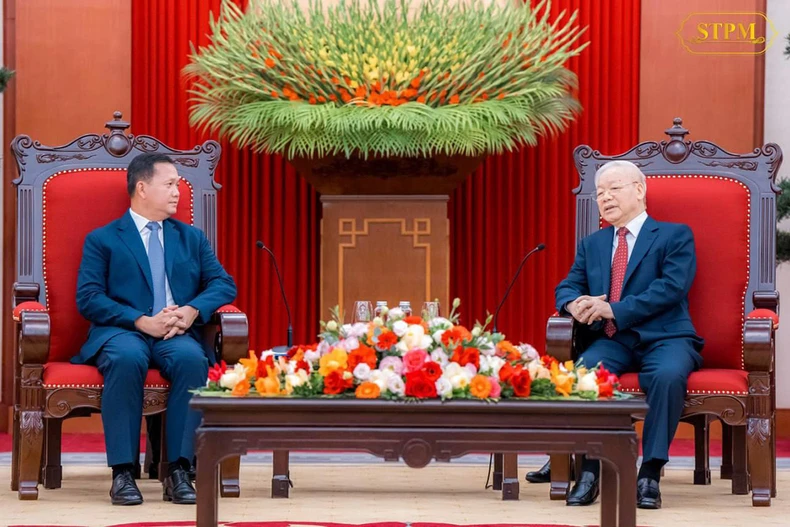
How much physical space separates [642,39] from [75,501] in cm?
300

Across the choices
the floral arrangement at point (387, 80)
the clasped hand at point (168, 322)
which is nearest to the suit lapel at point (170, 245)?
the clasped hand at point (168, 322)

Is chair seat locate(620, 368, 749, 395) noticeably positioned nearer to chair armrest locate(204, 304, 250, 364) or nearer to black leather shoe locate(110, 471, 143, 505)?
chair armrest locate(204, 304, 250, 364)

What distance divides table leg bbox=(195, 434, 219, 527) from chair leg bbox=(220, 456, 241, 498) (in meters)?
1.02

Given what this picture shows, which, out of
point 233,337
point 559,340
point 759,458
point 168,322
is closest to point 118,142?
point 168,322

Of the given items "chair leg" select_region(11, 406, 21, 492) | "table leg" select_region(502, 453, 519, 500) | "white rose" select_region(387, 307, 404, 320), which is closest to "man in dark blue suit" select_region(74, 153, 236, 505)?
"chair leg" select_region(11, 406, 21, 492)

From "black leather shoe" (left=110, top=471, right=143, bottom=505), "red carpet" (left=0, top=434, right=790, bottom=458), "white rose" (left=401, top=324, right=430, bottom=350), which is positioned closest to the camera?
"white rose" (left=401, top=324, right=430, bottom=350)

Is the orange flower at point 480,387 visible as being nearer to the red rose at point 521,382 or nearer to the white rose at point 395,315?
the red rose at point 521,382

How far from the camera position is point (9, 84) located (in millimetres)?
5223

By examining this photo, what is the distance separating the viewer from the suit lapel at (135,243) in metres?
3.84

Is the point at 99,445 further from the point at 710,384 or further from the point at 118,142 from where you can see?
the point at 710,384

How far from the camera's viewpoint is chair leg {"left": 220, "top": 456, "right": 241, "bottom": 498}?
11.9 ft

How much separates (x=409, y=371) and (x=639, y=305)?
1.34 m

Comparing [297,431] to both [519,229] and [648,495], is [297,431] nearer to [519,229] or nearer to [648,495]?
[648,495]
